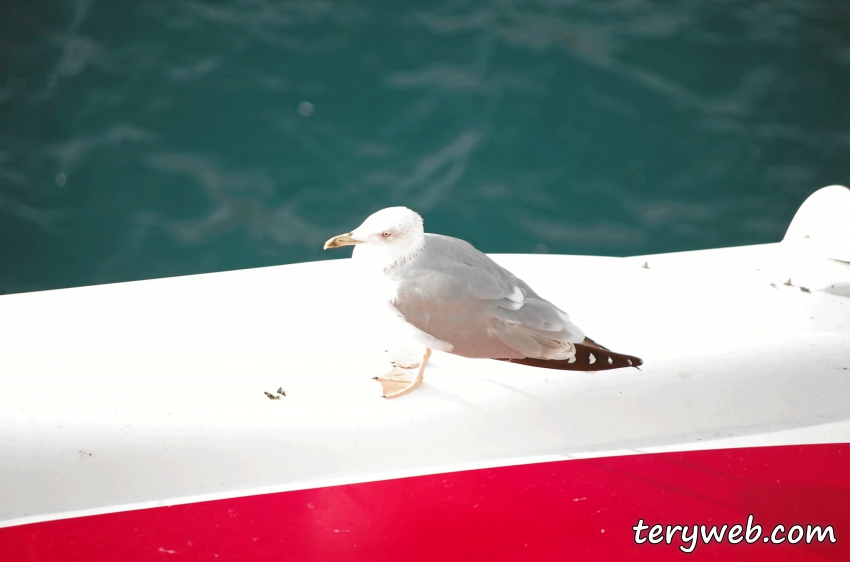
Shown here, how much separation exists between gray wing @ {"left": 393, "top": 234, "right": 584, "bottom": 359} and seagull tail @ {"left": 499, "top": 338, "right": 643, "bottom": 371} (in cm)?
4

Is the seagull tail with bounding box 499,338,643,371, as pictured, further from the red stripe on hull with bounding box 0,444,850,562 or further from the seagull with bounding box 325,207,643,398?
the red stripe on hull with bounding box 0,444,850,562

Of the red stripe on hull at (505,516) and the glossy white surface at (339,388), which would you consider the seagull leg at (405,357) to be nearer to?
the glossy white surface at (339,388)

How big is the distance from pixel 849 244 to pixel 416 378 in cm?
144

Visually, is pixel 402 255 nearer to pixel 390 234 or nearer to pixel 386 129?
pixel 390 234

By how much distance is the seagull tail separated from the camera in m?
1.96

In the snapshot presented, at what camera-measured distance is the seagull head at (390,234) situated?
1.84 meters

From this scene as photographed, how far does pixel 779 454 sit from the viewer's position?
77.6 inches

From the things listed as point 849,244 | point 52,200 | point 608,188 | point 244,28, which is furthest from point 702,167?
point 52,200

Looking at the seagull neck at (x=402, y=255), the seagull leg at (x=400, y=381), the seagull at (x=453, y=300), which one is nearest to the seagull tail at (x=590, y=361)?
the seagull at (x=453, y=300)

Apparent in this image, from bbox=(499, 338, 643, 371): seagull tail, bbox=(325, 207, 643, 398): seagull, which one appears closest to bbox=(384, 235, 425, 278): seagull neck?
bbox=(325, 207, 643, 398): seagull

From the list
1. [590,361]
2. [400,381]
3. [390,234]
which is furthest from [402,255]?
[590,361]

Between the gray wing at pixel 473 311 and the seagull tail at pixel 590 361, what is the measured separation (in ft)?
0.14

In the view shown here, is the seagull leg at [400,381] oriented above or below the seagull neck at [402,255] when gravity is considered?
below

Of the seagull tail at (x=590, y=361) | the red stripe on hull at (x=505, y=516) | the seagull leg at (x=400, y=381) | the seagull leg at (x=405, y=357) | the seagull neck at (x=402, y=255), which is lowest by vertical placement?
the red stripe on hull at (x=505, y=516)
